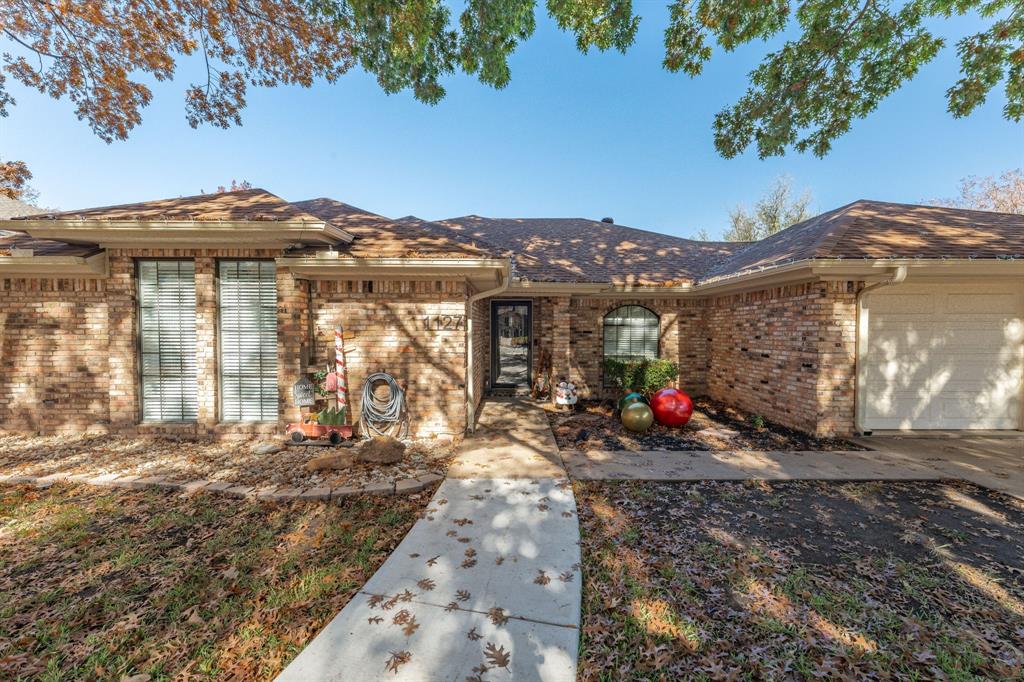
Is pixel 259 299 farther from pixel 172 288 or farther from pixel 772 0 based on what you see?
pixel 772 0

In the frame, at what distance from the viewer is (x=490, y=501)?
406 cm

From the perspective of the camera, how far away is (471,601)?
2.61m

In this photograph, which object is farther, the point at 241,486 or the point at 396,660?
the point at 241,486

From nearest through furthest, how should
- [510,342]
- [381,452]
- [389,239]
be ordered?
[381,452] < [389,239] < [510,342]

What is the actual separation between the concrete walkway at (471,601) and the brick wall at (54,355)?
645 cm

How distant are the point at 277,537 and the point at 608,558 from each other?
296cm

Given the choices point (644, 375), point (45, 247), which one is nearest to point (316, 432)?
point (45, 247)

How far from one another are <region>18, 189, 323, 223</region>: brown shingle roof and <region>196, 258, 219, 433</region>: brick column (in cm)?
75

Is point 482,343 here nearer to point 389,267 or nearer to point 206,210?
point 389,267

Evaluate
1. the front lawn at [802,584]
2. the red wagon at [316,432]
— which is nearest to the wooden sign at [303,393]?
the red wagon at [316,432]

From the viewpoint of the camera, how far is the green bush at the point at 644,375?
8.92 m

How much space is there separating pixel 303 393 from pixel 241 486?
1567mm

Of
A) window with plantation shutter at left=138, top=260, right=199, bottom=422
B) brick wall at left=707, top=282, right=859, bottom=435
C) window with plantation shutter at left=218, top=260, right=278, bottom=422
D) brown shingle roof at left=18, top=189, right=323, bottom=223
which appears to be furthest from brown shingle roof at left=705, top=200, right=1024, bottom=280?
window with plantation shutter at left=138, top=260, right=199, bottom=422

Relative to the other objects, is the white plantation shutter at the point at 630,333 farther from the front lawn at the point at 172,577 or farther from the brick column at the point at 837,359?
the front lawn at the point at 172,577
